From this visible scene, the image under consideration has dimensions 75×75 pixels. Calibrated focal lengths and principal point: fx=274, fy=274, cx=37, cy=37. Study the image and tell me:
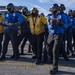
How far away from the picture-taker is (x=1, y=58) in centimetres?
989

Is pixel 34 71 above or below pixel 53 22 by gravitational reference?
below

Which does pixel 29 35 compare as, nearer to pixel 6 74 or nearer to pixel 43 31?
pixel 43 31

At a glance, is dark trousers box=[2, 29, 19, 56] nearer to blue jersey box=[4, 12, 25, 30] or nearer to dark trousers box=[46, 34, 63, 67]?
blue jersey box=[4, 12, 25, 30]

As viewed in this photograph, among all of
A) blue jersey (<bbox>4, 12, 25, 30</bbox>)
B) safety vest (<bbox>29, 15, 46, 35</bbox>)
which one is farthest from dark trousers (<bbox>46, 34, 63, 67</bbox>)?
blue jersey (<bbox>4, 12, 25, 30</bbox>)

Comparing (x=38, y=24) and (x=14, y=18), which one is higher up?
(x=14, y=18)

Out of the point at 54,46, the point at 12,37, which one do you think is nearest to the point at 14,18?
the point at 12,37

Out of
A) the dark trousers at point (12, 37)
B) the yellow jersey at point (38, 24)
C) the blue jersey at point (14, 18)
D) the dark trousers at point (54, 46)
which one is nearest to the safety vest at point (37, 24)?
the yellow jersey at point (38, 24)

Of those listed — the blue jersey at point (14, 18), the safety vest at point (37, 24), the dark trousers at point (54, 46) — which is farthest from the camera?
the blue jersey at point (14, 18)

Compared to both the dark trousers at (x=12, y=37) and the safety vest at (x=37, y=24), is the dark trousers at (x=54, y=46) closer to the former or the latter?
the safety vest at (x=37, y=24)

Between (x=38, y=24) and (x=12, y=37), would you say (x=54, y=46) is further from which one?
(x=12, y=37)

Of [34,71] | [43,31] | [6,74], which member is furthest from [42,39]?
[6,74]

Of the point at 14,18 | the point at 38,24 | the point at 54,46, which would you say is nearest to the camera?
the point at 54,46

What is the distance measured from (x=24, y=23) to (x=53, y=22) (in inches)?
88.4

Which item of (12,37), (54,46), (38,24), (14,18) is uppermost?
(14,18)
